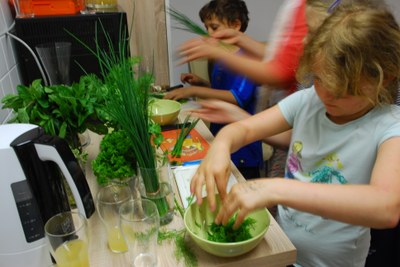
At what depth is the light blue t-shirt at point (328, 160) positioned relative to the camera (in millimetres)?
831

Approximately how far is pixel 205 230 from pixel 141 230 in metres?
0.17

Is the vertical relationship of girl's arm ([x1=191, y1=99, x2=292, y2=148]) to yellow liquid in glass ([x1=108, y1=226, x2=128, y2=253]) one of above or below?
above

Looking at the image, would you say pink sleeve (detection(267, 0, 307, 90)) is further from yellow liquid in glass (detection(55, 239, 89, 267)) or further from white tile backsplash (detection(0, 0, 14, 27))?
white tile backsplash (detection(0, 0, 14, 27))

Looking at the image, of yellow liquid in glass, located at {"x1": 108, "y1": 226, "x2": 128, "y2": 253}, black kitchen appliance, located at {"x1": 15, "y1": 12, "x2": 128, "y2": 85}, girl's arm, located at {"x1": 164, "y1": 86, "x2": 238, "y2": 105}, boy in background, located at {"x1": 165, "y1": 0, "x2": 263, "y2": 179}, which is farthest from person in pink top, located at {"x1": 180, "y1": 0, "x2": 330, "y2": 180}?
yellow liquid in glass, located at {"x1": 108, "y1": 226, "x2": 128, "y2": 253}

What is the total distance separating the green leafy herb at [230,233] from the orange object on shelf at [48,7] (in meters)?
1.29

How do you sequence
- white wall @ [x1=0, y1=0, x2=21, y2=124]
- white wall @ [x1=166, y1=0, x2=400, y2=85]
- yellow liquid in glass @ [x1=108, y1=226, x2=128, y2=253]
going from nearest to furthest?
1. yellow liquid in glass @ [x1=108, y1=226, x2=128, y2=253]
2. white wall @ [x1=0, y1=0, x2=21, y2=124]
3. white wall @ [x1=166, y1=0, x2=400, y2=85]

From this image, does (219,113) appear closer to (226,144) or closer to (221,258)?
(226,144)

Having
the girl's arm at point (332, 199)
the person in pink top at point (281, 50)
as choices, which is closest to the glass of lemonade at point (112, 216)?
the girl's arm at point (332, 199)

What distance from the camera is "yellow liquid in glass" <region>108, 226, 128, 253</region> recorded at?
735 mm

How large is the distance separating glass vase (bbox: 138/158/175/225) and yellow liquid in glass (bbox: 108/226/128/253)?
10 cm

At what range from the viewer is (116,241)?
0.74 meters

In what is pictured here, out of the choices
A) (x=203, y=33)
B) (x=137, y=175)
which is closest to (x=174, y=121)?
(x=203, y=33)

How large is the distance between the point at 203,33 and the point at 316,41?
1.78ft

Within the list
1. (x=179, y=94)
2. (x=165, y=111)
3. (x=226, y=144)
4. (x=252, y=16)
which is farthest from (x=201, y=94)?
(x=252, y=16)
